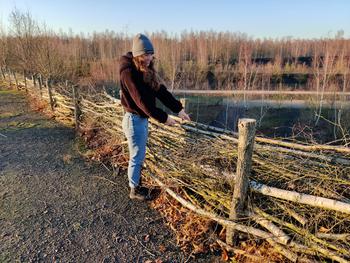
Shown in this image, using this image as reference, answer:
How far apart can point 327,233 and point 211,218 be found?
1.04 meters

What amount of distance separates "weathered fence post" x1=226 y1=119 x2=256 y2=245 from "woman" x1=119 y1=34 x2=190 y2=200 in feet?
2.68

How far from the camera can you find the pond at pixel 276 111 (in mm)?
15328

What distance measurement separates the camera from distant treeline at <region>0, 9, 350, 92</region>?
14.5m

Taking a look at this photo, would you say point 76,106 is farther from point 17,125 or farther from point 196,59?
point 196,59

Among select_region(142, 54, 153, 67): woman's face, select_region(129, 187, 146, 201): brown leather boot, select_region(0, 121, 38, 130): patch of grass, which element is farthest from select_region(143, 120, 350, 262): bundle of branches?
select_region(0, 121, 38, 130): patch of grass

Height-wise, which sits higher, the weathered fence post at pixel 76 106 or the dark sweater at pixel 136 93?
the dark sweater at pixel 136 93

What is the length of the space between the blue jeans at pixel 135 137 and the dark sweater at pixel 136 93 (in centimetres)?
9

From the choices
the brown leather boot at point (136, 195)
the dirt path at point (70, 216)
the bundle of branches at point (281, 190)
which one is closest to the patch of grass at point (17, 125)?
the dirt path at point (70, 216)

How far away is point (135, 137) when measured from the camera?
3.34 m

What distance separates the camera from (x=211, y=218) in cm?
303

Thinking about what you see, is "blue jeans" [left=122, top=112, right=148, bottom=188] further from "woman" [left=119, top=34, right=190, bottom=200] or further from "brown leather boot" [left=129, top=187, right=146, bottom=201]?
"brown leather boot" [left=129, top=187, right=146, bottom=201]

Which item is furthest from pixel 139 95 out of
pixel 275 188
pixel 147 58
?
pixel 275 188

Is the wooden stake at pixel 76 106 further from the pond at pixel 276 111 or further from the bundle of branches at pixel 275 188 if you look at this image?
the pond at pixel 276 111

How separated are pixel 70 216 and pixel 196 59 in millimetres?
26039
